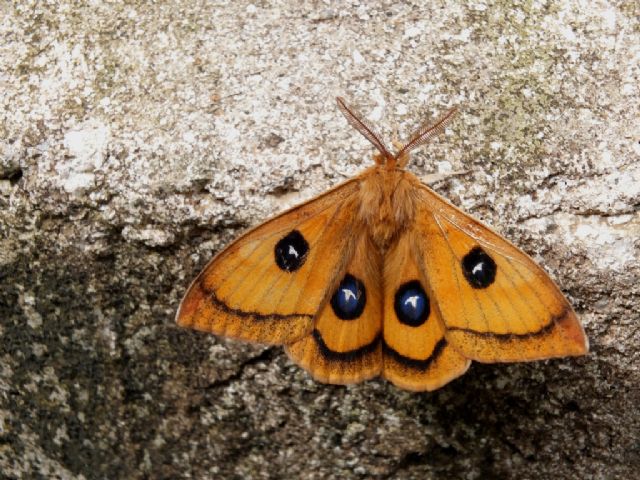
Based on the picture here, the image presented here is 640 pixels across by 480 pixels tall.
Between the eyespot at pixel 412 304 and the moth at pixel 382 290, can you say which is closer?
the moth at pixel 382 290

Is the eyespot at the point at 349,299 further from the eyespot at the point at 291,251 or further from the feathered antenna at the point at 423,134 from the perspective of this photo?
the feathered antenna at the point at 423,134

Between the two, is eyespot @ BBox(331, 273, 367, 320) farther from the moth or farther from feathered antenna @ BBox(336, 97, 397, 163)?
feathered antenna @ BBox(336, 97, 397, 163)

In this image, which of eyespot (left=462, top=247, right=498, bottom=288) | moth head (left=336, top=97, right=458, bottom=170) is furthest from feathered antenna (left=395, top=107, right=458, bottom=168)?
eyespot (left=462, top=247, right=498, bottom=288)

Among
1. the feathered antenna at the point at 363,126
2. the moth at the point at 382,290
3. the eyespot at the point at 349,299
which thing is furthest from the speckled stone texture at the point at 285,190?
the eyespot at the point at 349,299

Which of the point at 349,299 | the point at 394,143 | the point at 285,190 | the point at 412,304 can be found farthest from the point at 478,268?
the point at 285,190

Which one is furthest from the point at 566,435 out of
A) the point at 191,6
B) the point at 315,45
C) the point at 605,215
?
the point at 191,6

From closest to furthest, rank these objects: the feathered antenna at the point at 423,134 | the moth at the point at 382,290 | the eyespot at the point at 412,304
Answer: the moth at the point at 382,290, the eyespot at the point at 412,304, the feathered antenna at the point at 423,134
